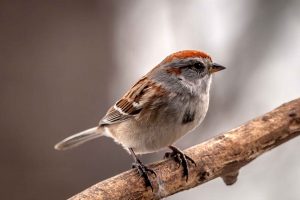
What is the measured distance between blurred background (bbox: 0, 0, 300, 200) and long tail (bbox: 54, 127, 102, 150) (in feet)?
0.53

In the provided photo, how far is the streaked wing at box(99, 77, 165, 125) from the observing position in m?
3.86

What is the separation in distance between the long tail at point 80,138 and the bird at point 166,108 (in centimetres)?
27


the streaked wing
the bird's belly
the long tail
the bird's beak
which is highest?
the bird's beak

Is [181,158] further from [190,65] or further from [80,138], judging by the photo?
[80,138]

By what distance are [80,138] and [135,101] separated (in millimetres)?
706

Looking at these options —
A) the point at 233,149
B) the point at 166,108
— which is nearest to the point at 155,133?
the point at 166,108

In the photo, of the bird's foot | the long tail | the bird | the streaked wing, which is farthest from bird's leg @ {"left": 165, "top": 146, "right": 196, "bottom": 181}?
the long tail

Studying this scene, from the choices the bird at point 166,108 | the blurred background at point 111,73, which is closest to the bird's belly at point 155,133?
the bird at point 166,108

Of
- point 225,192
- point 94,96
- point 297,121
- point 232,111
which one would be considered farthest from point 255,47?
point 297,121

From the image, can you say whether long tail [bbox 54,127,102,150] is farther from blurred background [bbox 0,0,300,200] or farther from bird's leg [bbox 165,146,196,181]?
bird's leg [bbox 165,146,196,181]

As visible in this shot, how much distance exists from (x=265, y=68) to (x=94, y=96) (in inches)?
83.2

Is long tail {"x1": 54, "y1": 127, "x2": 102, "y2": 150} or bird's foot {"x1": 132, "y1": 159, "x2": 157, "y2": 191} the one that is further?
long tail {"x1": 54, "y1": 127, "x2": 102, "y2": 150}

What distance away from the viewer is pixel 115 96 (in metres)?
5.04

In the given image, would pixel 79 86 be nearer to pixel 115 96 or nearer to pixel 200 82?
pixel 115 96
